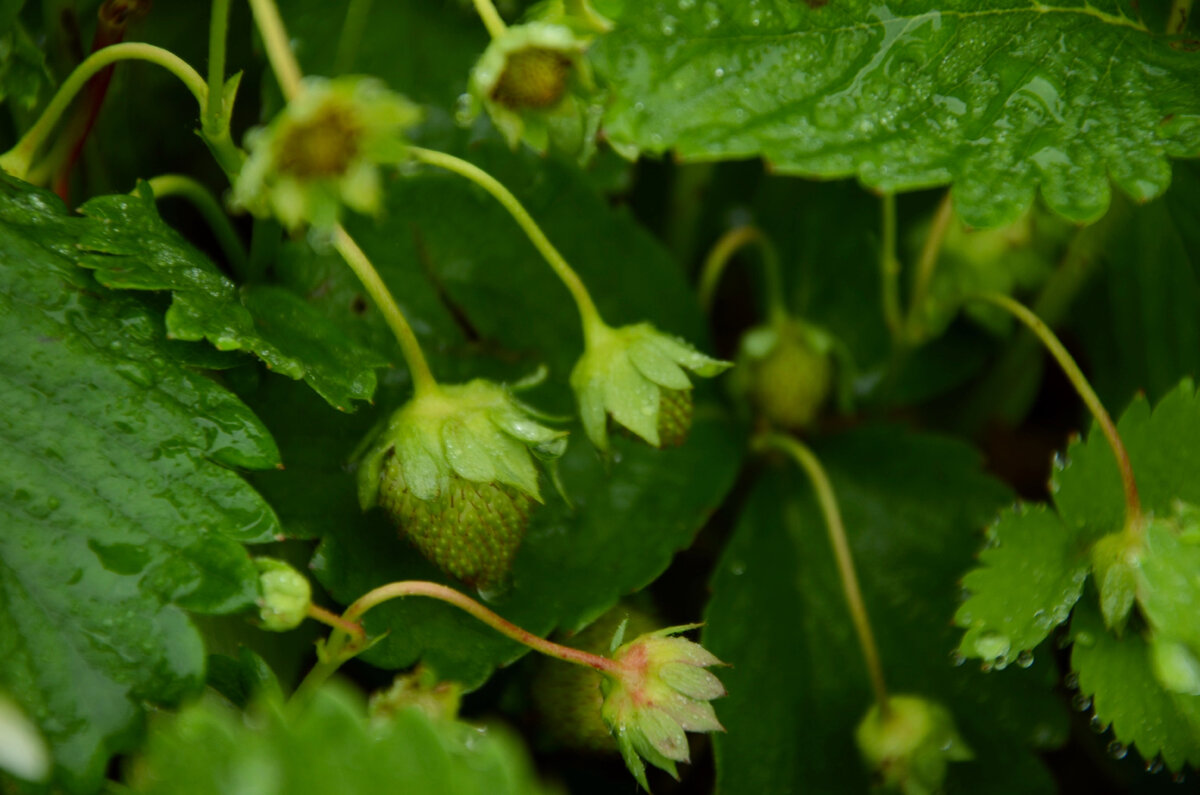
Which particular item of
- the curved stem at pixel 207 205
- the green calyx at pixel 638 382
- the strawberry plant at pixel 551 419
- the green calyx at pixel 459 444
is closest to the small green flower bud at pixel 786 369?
the strawberry plant at pixel 551 419

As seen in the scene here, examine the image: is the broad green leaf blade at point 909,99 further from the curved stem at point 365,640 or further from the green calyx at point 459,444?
the curved stem at point 365,640

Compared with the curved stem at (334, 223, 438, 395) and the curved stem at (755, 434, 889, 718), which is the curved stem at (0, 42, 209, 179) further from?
the curved stem at (755, 434, 889, 718)

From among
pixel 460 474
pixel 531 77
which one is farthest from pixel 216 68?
pixel 460 474

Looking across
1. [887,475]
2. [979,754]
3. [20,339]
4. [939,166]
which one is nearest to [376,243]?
[20,339]

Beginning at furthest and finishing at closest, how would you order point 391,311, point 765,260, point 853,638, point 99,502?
point 765,260, point 853,638, point 391,311, point 99,502

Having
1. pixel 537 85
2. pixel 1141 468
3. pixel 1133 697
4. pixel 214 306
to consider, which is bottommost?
pixel 1133 697

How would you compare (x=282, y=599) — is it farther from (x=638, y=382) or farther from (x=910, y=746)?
(x=910, y=746)

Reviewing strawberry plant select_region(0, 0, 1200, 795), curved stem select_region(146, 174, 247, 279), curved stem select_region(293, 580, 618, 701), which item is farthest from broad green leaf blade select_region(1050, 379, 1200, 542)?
curved stem select_region(146, 174, 247, 279)

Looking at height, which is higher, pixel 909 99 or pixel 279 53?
pixel 279 53

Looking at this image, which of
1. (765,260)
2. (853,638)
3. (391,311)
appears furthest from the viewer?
(765,260)
